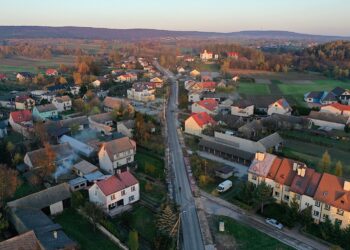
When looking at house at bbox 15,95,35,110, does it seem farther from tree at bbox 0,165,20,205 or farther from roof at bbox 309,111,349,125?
roof at bbox 309,111,349,125

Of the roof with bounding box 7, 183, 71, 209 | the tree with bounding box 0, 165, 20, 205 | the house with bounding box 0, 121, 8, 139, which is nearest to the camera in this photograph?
the roof with bounding box 7, 183, 71, 209

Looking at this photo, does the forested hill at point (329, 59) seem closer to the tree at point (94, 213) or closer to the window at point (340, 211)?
the window at point (340, 211)

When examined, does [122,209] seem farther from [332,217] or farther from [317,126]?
[317,126]

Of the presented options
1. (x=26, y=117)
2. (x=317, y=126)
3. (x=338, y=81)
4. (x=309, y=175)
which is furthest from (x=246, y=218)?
(x=338, y=81)

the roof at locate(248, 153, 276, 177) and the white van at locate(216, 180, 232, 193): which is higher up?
the roof at locate(248, 153, 276, 177)

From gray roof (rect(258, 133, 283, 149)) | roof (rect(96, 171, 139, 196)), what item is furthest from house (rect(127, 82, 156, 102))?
roof (rect(96, 171, 139, 196))

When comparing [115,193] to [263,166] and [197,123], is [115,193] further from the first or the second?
[197,123]
